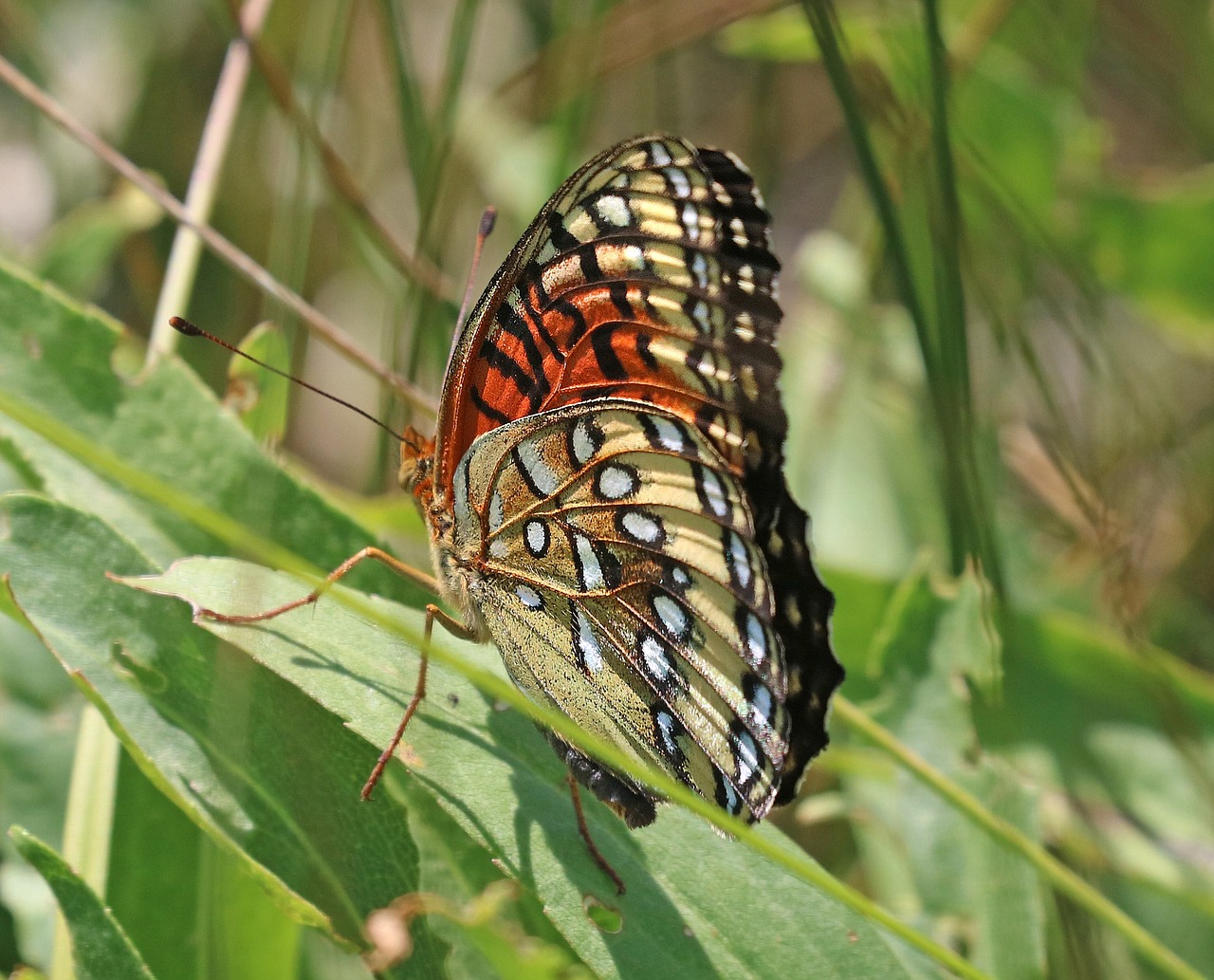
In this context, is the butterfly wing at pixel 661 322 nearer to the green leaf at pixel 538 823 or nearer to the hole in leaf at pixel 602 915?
the green leaf at pixel 538 823

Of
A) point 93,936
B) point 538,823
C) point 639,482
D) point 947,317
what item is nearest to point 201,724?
point 93,936

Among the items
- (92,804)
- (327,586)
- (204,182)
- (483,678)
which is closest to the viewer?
(483,678)

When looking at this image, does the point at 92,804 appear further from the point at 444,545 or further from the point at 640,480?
the point at 640,480

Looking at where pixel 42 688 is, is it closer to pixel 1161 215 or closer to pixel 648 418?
pixel 648 418

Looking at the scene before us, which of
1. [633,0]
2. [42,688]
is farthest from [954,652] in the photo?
[633,0]

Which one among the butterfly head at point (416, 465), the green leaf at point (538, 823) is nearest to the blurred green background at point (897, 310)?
the butterfly head at point (416, 465)
